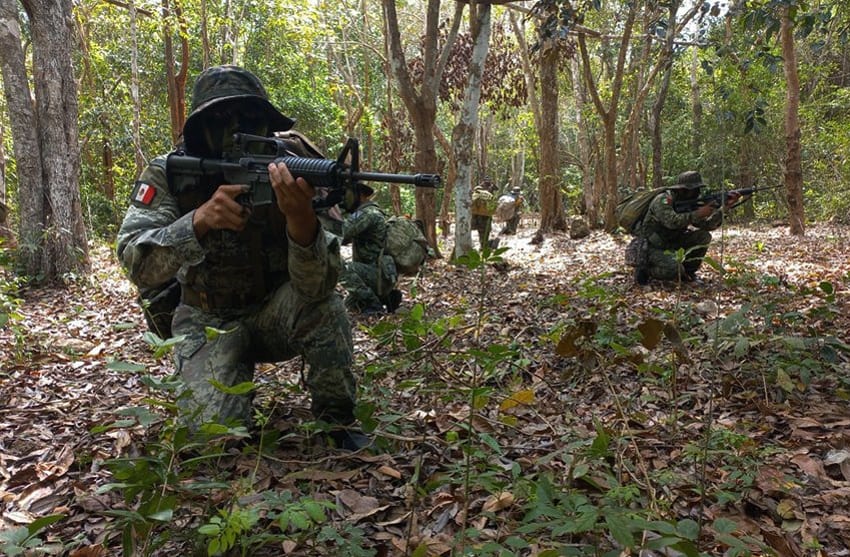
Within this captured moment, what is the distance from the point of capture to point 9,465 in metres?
2.40

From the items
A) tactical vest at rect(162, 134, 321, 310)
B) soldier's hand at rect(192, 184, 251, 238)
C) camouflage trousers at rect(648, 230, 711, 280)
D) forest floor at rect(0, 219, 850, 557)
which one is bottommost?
forest floor at rect(0, 219, 850, 557)

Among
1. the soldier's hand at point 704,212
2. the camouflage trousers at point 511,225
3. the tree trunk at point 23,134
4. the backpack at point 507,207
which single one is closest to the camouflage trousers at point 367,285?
the soldier's hand at point 704,212

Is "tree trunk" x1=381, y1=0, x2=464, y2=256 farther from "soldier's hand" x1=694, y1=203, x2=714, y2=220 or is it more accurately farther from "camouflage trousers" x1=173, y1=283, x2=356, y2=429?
"camouflage trousers" x1=173, y1=283, x2=356, y2=429

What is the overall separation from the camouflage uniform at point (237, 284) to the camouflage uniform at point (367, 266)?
2.57 meters

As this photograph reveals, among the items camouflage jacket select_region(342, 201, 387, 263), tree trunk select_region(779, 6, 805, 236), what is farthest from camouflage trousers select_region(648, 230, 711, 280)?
tree trunk select_region(779, 6, 805, 236)

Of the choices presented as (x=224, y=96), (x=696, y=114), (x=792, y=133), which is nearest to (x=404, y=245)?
(x=224, y=96)

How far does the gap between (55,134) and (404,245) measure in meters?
4.04

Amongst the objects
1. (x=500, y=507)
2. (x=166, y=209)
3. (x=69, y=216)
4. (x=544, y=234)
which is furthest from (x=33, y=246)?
(x=544, y=234)

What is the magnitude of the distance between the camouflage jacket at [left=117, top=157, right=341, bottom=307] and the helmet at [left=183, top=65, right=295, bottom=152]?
0.75 ft

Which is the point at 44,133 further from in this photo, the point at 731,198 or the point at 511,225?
the point at 511,225

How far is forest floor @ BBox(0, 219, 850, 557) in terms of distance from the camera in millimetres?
1696

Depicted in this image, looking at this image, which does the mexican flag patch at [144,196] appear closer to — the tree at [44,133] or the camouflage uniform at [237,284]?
the camouflage uniform at [237,284]

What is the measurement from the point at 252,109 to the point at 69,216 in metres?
4.87

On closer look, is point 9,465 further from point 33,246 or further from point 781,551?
point 33,246
